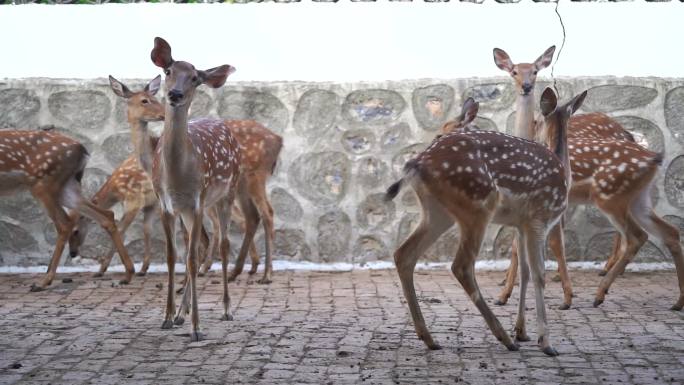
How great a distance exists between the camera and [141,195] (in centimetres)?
1031

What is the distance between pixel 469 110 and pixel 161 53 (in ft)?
10.6

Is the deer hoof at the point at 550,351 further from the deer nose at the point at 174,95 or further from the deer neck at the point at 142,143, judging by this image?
the deer neck at the point at 142,143

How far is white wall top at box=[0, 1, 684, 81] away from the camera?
1077 centimetres

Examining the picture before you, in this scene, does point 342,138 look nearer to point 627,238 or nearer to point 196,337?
point 627,238

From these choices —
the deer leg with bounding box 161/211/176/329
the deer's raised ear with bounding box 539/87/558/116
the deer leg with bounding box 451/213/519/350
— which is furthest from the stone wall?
the deer leg with bounding box 451/213/519/350

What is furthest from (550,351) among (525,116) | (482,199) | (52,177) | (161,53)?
(52,177)

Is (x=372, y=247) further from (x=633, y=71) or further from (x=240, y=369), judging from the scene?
(x=240, y=369)

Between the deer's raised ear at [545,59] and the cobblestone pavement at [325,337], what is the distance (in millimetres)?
1909

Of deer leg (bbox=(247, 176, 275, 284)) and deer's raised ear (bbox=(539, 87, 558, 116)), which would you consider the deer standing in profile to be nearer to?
deer's raised ear (bbox=(539, 87, 558, 116))

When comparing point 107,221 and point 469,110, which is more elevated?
point 469,110

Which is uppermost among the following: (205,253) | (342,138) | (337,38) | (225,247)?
(337,38)

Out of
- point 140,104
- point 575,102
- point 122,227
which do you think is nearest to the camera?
point 575,102

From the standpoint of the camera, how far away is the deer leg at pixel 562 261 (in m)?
8.47

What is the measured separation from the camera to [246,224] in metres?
10.2
